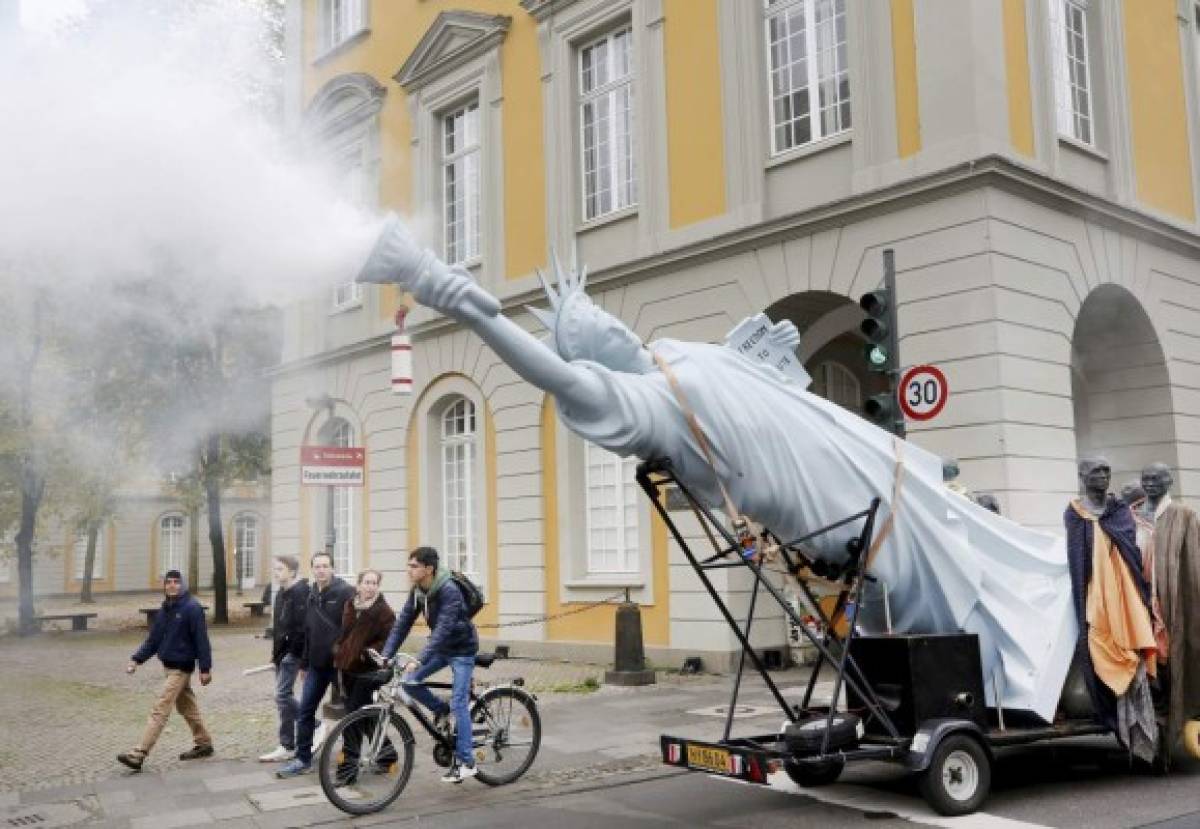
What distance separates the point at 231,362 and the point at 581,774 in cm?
1744

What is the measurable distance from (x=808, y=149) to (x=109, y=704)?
10.9 meters

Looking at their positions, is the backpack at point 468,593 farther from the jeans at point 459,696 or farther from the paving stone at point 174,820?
the paving stone at point 174,820

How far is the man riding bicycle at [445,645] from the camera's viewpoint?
8539 mm

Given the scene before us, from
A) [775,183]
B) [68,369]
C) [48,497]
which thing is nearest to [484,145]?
[775,183]

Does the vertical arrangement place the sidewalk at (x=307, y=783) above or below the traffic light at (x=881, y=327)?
below

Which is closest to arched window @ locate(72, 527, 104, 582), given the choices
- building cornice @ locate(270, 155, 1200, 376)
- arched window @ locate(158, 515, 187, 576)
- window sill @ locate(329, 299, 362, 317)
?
arched window @ locate(158, 515, 187, 576)

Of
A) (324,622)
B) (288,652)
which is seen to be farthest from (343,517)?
(324,622)

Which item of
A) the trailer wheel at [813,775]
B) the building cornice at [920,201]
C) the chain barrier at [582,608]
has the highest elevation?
the building cornice at [920,201]

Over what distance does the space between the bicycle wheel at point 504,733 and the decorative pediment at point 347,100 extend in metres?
13.7

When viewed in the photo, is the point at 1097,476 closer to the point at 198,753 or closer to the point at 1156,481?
the point at 1156,481

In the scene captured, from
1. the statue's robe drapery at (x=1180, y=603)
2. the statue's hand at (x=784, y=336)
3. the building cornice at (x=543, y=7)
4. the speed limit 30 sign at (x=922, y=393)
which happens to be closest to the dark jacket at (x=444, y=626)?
the statue's hand at (x=784, y=336)

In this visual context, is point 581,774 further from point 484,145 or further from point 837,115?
point 484,145

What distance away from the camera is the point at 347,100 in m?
20.9

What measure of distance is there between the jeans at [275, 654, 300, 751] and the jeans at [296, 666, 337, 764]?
1.77 ft
